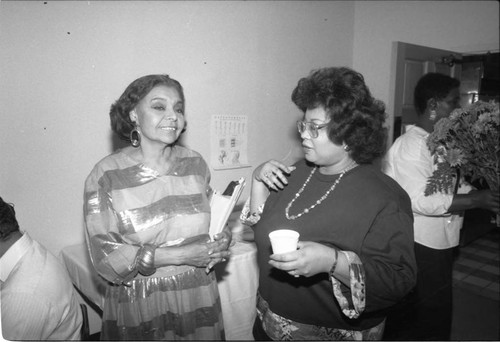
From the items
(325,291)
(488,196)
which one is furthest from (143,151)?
(488,196)

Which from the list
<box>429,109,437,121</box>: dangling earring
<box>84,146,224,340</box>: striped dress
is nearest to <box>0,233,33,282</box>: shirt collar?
<box>84,146,224,340</box>: striped dress

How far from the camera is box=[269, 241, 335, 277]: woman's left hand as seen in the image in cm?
89

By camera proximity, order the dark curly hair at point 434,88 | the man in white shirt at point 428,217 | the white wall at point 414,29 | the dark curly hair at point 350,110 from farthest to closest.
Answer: the white wall at point 414,29 < the dark curly hair at point 434,88 < the man in white shirt at point 428,217 < the dark curly hair at point 350,110

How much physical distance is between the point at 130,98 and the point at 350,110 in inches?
35.5

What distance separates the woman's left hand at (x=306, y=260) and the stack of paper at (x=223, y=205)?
56cm

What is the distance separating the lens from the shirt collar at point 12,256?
121 cm

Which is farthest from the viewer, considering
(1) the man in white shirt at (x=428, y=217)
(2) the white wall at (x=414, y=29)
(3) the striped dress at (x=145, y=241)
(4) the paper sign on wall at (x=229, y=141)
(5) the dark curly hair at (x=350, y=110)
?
(2) the white wall at (x=414, y=29)

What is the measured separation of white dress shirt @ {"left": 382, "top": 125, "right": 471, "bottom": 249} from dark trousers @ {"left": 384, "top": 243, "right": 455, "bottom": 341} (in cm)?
8

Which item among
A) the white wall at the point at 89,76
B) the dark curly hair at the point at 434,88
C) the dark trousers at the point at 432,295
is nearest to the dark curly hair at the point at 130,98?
the white wall at the point at 89,76

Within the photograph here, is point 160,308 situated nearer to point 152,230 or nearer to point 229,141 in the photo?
point 152,230

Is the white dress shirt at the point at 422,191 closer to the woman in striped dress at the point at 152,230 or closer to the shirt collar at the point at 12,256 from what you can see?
the woman in striped dress at the point at 152,230

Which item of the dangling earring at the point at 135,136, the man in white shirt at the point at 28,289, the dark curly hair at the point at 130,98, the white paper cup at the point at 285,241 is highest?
the dark curly hair at the point at 130,98

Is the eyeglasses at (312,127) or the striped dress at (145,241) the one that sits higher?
the eyeglasses at (312,127)

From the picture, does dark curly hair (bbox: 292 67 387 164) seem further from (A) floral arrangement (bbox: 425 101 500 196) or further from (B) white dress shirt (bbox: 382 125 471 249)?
(B) white dress shirt (bbox: 382 125 471 249)
